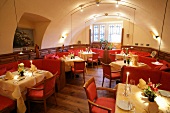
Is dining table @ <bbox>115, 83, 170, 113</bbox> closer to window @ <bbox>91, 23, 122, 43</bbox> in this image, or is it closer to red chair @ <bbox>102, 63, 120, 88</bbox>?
red chair @ <bbox>102, 63, 120, 88</bbox>

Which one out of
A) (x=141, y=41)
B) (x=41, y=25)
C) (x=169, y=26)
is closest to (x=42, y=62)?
(x=41, y=25)

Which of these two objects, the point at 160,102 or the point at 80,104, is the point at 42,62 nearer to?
the point at 80,104

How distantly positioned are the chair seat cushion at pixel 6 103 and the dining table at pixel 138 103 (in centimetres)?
235

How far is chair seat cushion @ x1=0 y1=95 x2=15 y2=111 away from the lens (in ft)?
7.56

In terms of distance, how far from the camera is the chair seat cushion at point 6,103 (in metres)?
2.30

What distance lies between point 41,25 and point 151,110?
Answer: 5.86 meters

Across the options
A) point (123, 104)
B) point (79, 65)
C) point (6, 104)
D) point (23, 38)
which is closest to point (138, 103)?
point (123, 104)

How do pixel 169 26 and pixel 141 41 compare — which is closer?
pixel 169 26

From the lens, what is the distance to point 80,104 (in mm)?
3158

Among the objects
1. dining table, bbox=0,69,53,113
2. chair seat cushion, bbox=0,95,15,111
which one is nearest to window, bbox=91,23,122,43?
dining table, bbox=0,69,53,113

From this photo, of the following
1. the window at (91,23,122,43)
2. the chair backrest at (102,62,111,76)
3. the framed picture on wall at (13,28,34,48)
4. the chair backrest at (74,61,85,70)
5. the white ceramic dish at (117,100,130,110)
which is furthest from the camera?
the window at (91,23,122,43)

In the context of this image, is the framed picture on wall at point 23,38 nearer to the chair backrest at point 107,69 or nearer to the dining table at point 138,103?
the chair backrest at point 107,69

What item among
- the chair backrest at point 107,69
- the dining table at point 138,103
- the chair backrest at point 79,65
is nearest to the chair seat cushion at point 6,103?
the dining table at point 138,103

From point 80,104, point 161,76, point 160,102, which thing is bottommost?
point 80,104
